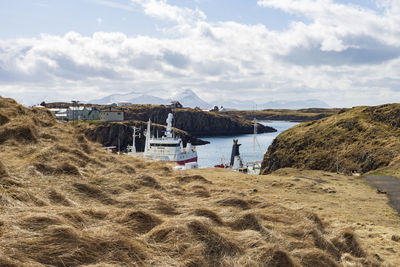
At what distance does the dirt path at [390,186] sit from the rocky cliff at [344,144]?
698 cm

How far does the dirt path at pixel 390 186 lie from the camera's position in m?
14.4

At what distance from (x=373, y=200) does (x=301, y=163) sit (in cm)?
2432

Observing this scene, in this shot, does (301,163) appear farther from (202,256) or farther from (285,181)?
(202,256)

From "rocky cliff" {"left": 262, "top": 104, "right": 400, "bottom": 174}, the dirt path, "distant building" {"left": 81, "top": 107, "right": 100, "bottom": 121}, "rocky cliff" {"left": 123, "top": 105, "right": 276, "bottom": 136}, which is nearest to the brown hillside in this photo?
the dirt path

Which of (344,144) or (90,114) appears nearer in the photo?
(344,144)

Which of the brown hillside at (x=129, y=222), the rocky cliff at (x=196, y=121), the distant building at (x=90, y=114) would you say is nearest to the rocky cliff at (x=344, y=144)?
the brown hillside at (x=129, y=222)

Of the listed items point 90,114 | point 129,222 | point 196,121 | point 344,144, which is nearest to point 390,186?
point 129,222

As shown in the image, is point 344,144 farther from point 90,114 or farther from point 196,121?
point 196,121

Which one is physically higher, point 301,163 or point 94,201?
point 94,201

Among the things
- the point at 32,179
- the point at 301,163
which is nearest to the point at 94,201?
the point at 32,179

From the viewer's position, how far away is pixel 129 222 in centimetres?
588

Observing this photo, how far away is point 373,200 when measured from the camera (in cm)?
1473

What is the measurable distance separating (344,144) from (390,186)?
20.3 m

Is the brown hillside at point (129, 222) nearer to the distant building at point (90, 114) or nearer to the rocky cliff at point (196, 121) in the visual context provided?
the distant building at point (90, 114)
